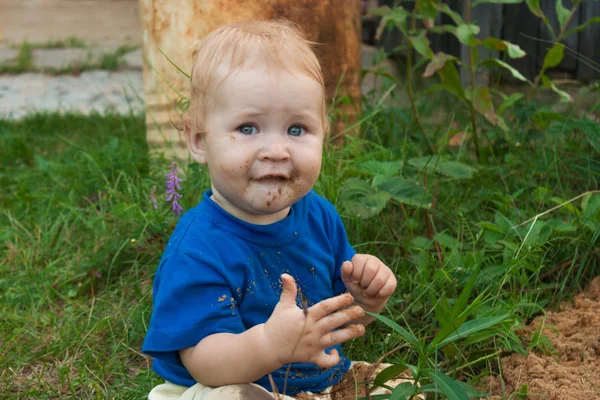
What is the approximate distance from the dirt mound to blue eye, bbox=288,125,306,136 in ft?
2.70

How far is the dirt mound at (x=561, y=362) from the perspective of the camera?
6.13 feet

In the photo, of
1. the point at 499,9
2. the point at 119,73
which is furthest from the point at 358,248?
the point at 119,73

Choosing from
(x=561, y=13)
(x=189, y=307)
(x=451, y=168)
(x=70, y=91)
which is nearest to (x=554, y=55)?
(x=561, y=13)

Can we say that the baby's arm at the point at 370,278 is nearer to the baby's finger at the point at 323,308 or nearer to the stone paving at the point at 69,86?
the baby's finger at the point at 323,308

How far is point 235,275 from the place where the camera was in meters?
1.66

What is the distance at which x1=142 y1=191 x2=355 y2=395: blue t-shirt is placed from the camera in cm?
159

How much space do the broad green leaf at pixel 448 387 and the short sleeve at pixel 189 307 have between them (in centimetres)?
43

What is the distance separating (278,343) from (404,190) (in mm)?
1149

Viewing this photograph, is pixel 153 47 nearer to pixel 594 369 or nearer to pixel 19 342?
pixel 19 342

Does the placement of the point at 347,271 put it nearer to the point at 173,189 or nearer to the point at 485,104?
the point at 173,189

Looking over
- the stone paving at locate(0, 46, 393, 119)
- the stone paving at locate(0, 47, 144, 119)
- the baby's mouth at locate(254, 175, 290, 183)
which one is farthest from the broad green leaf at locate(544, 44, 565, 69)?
the stone paving at locate(0, 47, 144, 119)

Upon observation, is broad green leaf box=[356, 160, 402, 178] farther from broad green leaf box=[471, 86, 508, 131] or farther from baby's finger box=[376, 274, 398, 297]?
baby's finger box=[376, 274, 398, 297]

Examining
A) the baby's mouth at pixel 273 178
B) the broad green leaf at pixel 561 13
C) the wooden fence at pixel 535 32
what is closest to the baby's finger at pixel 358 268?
the baby's mouth at pixel 273 178

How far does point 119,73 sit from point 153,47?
4.40 meters
